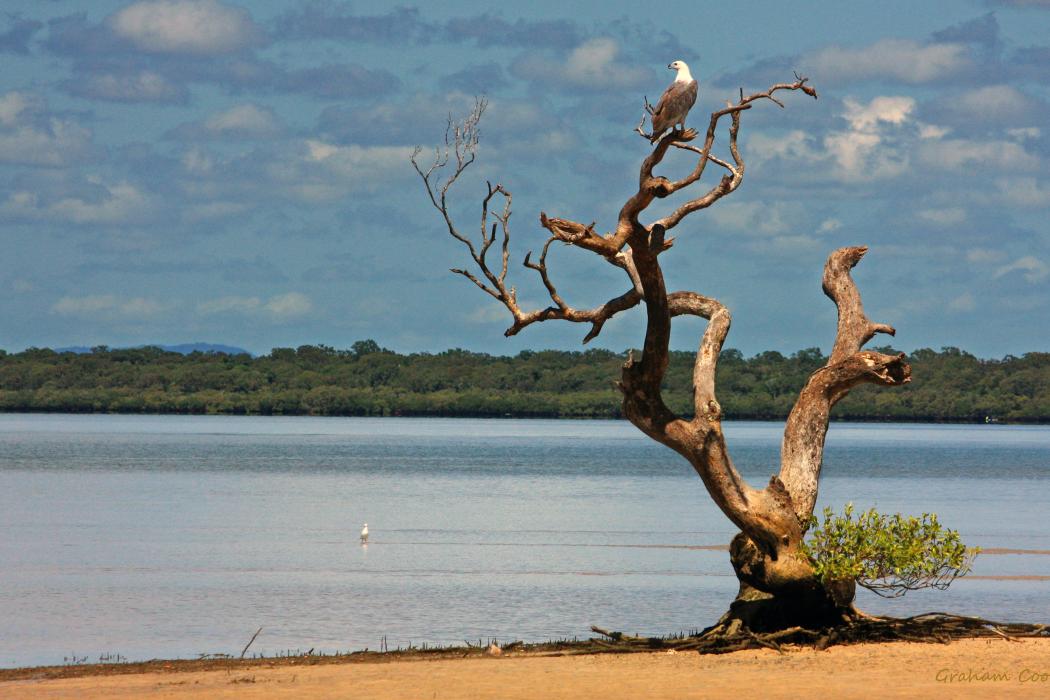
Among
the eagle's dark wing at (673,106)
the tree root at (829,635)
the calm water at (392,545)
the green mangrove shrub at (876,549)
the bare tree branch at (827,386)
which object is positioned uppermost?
the eagle's dark wing at (673,106)

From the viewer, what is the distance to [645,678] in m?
14.2

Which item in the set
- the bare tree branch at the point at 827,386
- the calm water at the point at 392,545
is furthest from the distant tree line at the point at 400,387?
the bare tree branch at the point at 827,386

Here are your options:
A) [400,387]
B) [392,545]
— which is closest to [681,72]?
[392,545]

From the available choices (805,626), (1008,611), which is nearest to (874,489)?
(1008,611)

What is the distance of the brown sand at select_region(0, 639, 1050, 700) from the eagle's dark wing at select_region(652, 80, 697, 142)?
4.82 meters

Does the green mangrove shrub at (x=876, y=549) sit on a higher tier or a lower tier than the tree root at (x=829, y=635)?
higher

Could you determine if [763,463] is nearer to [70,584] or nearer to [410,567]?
[410,567]

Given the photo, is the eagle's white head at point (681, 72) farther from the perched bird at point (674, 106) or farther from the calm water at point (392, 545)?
the calm water at point (392, 545)

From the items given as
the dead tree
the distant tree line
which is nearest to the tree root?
the dead tree

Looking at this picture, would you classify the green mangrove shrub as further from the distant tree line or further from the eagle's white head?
the distant tree line

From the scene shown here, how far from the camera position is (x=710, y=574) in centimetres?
2584

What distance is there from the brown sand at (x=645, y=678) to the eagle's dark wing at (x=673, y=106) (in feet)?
15.8

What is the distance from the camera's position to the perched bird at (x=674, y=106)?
1385 centimetres

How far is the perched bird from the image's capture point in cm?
1385
